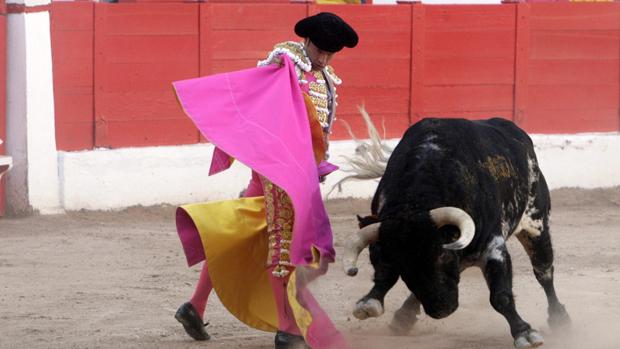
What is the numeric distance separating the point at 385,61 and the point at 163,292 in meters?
3.14

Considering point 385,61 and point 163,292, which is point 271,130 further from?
point 385,61

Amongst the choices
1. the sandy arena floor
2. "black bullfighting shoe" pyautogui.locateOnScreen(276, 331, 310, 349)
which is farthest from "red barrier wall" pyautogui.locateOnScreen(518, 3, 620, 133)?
"black bullfighting shoe" pyautogui.locateOnScreen(276, 331, 310, 349)

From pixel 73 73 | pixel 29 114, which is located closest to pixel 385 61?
pixel 73 73

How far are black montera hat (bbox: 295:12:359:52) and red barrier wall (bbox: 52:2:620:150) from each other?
3071mm

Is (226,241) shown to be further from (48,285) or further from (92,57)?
(92,57)

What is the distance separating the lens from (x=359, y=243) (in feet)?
12.0

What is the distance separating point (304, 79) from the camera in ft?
12.9

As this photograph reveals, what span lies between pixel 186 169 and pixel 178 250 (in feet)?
3.68

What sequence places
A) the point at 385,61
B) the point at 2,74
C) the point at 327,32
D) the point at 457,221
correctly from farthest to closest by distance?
the point at 385,61 < the point at 2,74 < the point at 327,32 < the point at 457,221

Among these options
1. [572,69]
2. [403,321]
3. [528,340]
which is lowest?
[403,321]

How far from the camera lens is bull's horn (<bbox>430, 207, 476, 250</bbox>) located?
3.52 meters

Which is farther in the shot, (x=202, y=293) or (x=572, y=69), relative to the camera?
(x=572, y=69)

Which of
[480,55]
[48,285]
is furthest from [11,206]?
[480,55]

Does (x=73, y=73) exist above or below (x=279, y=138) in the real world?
below
